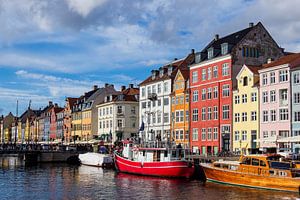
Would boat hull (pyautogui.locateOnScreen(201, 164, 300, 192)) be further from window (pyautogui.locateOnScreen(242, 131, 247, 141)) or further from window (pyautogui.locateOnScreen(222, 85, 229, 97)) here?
window (pyautogui.locateOnScreen(222, 85, 229, 97))

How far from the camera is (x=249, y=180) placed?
4625 cm

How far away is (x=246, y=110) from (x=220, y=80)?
7.50 metres

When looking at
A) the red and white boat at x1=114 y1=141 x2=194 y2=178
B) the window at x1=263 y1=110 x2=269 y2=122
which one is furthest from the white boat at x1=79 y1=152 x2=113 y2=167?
the window at x1=263 y1=110 x2=269 y2=122

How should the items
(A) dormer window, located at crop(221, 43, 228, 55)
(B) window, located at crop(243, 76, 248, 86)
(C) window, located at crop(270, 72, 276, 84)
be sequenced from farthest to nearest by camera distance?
(A) dormer window, located at crop(221, 43, 228, 55) → (B) window, located at crop(243, 76, 248, 86) → (C) window, located at crop(270, 72, 276, 84)

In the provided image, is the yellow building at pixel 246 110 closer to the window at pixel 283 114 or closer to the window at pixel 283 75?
the window at pixel 283 114

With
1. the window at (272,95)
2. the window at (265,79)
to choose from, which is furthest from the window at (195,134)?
the window at (272,95)

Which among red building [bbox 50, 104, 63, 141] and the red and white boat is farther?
red building [bbox 50, 104, 63, 141]

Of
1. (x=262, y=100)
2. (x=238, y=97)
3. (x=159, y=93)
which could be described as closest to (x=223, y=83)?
(x=238, y=97)

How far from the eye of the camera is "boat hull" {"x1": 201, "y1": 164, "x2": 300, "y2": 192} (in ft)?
141

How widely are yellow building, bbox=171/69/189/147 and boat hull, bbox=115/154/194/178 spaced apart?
1868 cm

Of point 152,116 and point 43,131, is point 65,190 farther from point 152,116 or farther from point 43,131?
point 43,131

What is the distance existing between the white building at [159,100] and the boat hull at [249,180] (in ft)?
110

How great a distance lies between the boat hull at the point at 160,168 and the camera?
55188 millimetres

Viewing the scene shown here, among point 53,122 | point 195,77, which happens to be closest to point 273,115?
point 195,77
